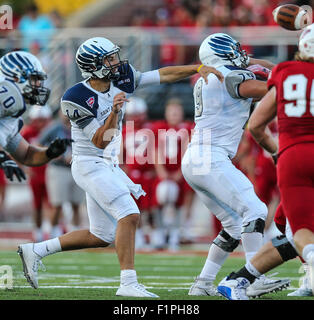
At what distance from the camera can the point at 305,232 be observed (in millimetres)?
4625

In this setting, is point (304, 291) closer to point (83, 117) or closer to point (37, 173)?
point (83, 117)

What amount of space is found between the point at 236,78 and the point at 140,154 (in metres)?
5.73

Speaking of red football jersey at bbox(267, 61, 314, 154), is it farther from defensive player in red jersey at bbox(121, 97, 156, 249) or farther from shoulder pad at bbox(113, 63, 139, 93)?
defensive player in red jersey at bbox(121, 97, 156, 249)

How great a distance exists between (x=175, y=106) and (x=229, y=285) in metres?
5.91

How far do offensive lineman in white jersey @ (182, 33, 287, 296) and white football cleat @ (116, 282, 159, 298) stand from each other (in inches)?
18.5

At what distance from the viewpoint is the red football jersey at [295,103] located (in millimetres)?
4672

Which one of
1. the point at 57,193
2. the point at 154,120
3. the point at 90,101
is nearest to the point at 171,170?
the point at 57,193

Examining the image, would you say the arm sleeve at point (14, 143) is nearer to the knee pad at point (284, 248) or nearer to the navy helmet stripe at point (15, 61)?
the navy helmet stripe at point (15, 61)

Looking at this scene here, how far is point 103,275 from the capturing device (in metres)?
7.52

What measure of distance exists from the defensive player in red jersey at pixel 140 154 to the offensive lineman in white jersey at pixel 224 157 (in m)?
5.19

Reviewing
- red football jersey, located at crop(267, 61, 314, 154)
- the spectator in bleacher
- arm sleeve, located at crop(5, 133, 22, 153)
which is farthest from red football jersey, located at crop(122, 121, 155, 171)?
red football jersey, located at crop(267, 61, 314, 154)

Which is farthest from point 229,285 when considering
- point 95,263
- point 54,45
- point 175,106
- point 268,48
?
point 54,45

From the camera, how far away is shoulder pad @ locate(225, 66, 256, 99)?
18.8 feet

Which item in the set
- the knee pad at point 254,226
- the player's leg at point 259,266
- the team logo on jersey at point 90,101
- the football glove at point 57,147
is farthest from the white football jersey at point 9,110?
the player's leg at point 259,266
